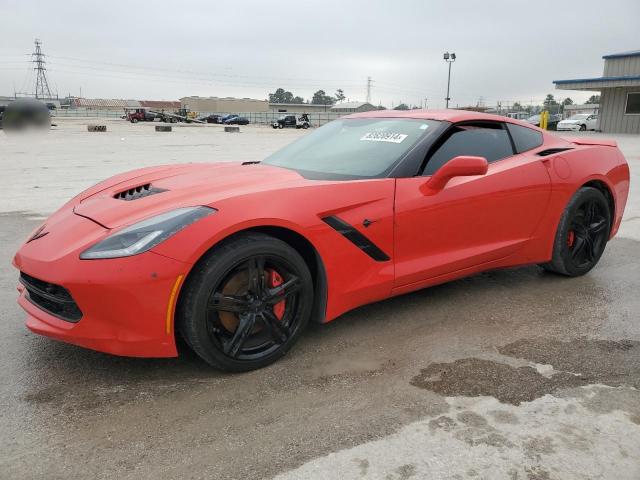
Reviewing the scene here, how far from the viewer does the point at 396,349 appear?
3.02m

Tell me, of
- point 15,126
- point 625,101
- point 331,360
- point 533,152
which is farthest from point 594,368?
point 625,101

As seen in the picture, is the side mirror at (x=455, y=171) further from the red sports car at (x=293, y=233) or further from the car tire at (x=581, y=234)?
the car tire at (x=581, y=234)

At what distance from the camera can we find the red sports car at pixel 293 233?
7.93 feet

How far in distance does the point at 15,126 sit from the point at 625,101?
3081 centimetres

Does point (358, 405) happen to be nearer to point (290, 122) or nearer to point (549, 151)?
point (549, 151)

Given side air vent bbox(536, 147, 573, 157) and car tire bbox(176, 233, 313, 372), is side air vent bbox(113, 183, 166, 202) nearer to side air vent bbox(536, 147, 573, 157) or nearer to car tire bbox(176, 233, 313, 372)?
car tire bbox(176, 233, 313, 372)

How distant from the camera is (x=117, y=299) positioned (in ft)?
7.69

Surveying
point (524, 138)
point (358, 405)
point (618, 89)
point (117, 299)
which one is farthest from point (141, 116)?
point (358, 405)

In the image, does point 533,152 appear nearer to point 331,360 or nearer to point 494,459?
point 331,360

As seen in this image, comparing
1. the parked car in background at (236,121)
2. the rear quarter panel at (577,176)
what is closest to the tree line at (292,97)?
the parked car in background at (236,121)

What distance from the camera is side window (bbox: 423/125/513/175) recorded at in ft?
11.0

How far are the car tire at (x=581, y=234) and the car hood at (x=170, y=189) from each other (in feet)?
7.34

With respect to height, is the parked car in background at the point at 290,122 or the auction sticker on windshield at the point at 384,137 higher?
the parked car in background at the point at 290,122

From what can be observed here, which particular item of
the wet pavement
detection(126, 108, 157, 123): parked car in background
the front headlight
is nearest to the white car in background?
the wet pavement
